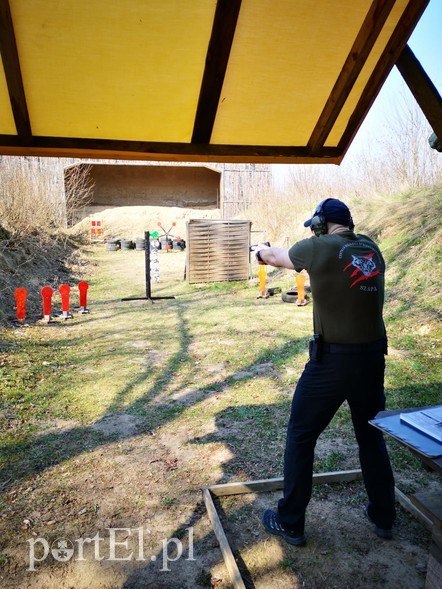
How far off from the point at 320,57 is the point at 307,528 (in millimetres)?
3270

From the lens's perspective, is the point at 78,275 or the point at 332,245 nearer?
the point at 332,245

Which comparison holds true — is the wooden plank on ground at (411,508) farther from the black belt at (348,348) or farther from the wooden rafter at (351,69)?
the wooden rafter at (351,69)

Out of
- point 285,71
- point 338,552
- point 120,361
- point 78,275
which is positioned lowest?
point 338,552

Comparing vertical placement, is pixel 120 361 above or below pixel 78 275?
below

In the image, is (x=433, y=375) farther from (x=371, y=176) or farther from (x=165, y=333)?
(x=371, y=176)

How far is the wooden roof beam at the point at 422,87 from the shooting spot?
262cm

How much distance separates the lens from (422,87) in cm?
266

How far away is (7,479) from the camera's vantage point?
377cm

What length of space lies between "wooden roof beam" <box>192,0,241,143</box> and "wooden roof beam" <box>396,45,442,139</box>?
109 cm

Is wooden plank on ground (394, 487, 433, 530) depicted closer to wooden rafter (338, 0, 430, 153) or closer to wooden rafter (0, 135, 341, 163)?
wooden rafter (0, 135, 341, 163)

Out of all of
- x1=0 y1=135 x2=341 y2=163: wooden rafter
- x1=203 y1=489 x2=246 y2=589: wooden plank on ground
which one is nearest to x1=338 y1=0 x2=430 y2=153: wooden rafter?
x1=0 y1=135 x2=341 y2=163: wooden rafter

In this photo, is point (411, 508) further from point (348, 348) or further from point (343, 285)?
point (343, 285)

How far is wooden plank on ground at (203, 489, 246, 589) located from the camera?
8.38 feet

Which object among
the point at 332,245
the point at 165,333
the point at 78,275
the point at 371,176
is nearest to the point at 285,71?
the point at 332,245
